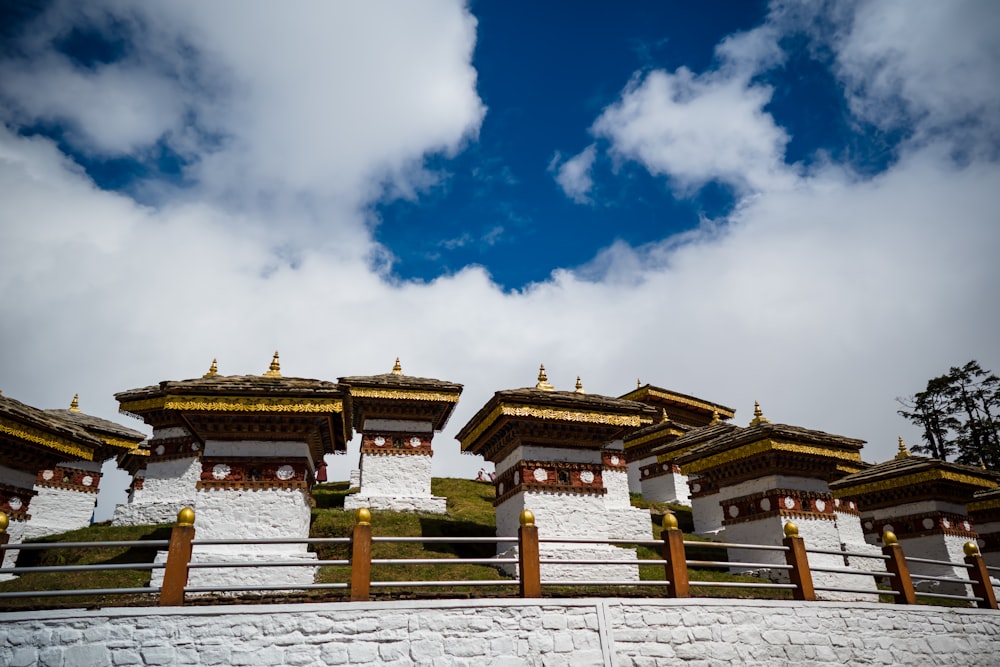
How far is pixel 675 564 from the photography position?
32.3ft

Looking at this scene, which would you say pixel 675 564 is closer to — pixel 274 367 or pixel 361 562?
pixel 361 562

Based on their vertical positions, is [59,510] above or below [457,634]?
above

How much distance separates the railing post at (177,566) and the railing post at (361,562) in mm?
2176

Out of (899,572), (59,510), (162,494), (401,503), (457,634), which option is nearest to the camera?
(457,634)

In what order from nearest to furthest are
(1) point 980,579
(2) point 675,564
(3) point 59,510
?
1. (2) point 675,564
2. (1) point 980,579
3. (3) point 59,510

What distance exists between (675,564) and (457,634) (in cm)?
366

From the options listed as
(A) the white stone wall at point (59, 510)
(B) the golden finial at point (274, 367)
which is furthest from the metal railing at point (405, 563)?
(A) the white stone wall at point (59, 510)

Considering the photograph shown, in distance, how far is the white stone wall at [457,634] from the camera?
7812mm

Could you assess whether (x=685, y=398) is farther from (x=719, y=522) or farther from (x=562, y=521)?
(x=562, y=521)

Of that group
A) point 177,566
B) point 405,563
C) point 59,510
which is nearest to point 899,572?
point 405,563

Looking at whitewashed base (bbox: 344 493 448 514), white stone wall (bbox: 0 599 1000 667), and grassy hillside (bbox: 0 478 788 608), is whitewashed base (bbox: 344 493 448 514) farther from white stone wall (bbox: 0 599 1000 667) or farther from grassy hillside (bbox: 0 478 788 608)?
white stone wall (bbox: 0 599 1000 667)

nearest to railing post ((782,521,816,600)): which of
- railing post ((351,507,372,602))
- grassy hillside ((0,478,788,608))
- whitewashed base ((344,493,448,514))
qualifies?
grassy hillside ((0,478,788,608))

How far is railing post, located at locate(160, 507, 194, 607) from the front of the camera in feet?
26.8

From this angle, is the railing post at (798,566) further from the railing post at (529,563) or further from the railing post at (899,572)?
the railing post at (529,563)
